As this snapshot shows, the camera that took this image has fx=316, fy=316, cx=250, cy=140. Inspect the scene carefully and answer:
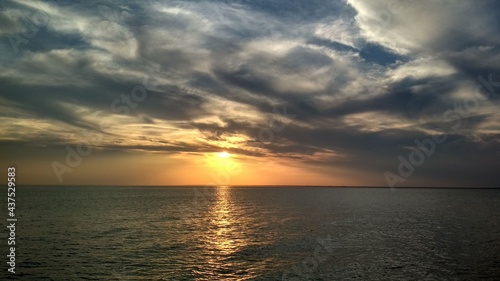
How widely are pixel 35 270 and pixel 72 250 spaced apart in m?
10.7

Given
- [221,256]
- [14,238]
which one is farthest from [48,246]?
[221,256]

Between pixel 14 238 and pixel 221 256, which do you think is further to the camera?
pixel 14 238

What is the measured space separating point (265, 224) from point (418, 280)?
4857 centimetres

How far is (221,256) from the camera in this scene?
46.0m

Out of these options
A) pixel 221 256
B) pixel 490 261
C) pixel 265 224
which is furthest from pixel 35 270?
pixel 490 261

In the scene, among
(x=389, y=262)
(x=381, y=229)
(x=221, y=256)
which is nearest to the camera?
(x=389, y=262)

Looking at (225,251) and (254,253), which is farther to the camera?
(225,251)

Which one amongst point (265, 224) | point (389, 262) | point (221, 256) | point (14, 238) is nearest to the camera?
point (389, 262)

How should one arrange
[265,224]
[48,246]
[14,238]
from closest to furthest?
[48,246] < [14,238] < [265,224]

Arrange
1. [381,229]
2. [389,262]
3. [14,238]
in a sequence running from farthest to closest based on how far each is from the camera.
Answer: [381,229] → [14,238] → [389,262]

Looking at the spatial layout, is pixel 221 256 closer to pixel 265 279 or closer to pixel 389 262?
pixel 265 279

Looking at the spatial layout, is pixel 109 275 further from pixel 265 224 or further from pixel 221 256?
pixel 265 224

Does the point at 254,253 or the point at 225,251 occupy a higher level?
the point at 254,253

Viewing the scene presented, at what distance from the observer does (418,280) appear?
35.0 metres
